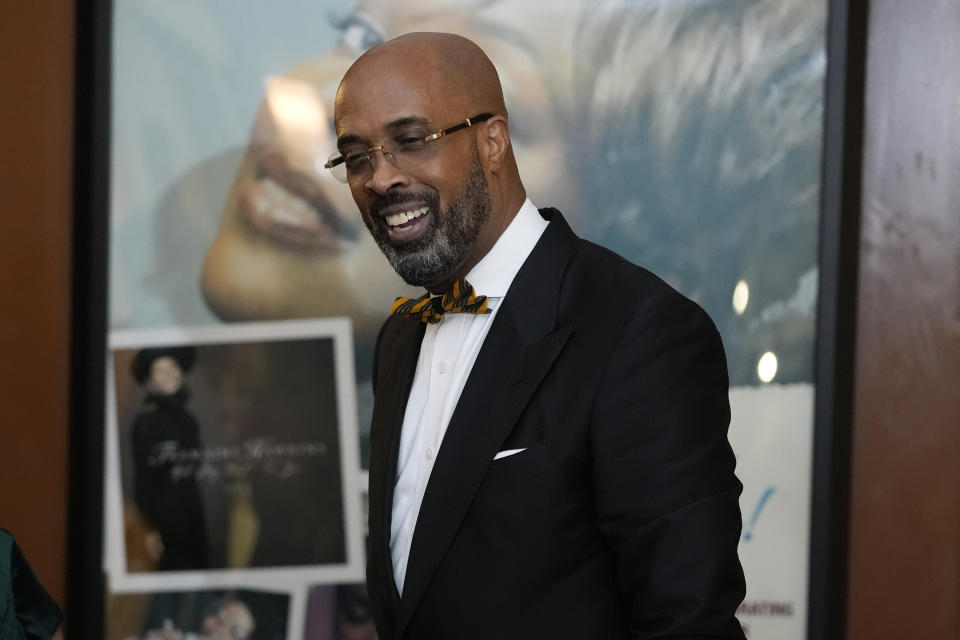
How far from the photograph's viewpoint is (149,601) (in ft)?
9.72

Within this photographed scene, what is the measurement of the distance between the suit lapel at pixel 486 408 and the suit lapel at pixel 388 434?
10cm

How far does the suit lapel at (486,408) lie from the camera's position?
58.9 inches

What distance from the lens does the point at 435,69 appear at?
5.27 feet

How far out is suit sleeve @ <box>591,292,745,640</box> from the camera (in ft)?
4.48

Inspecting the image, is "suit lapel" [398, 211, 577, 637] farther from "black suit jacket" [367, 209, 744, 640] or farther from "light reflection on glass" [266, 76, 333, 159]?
"light reflection on glass" [266, 76, 333, 159]

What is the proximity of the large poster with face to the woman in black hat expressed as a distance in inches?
2.4

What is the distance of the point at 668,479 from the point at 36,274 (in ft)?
6.89

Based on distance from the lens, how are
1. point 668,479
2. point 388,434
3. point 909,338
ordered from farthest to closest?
point 909,338 < point 388,434 < point 668,479

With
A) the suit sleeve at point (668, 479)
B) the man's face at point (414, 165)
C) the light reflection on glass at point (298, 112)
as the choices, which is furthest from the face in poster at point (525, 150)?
the suit sleeve at point (668, 479)

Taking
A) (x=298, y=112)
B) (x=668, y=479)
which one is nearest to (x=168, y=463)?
(x=298, y=112)

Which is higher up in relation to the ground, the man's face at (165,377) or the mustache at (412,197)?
the mustache at (412,197)

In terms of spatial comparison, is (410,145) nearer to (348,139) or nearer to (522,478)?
(348,139)

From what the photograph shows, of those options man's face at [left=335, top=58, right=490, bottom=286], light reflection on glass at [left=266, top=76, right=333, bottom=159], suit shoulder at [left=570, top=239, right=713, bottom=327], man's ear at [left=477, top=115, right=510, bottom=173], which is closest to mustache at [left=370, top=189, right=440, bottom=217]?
man's face at [left=335, top=58, right=490, bottom=286]

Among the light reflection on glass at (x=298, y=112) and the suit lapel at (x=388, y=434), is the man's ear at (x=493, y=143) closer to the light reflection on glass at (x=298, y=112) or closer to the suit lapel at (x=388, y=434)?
the suit lapel at (x=388, y=434)
